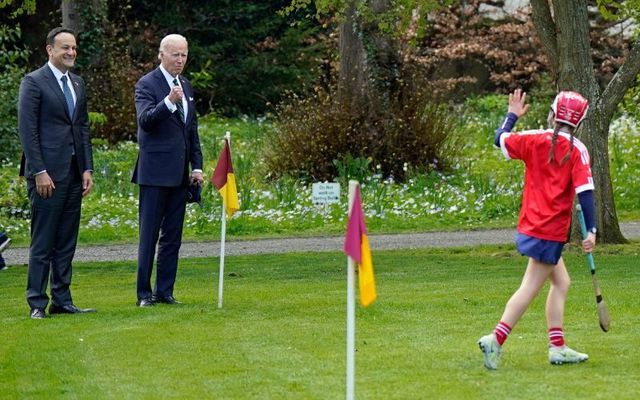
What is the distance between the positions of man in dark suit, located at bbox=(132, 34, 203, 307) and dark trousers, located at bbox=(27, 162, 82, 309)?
0.56 metres

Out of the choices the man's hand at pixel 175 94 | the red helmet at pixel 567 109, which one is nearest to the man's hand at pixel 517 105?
the red helmet at pixel 567 109

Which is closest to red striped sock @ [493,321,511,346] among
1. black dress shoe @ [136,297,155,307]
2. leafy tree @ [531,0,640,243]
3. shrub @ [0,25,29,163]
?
black dress shoe @ [136,297,155,307]

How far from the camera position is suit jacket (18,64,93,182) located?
11164mm

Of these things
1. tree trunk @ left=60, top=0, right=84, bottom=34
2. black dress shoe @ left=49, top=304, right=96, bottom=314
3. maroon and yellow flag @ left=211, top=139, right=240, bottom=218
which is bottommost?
black dress shoe @ left=49, top=304, right=96, bottom=314

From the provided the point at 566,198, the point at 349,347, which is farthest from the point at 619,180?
the point at 349,347

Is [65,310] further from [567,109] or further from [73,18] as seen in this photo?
[73,18]

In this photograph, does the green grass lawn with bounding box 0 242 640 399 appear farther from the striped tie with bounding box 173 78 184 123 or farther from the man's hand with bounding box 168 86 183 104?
the man's hand with bounding box 168 86 183 104

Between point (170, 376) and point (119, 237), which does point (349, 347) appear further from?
point (119, 237)

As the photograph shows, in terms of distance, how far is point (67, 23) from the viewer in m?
28.0

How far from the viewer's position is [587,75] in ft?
52.9

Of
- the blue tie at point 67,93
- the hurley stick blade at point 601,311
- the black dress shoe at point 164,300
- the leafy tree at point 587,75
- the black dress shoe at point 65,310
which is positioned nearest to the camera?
the hurley stick blade at point 601,311

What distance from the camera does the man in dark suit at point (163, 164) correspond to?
11.6 metres

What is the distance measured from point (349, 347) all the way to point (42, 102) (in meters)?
5.10

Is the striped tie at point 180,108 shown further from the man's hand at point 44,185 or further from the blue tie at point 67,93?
the man's hand at point 44,185
